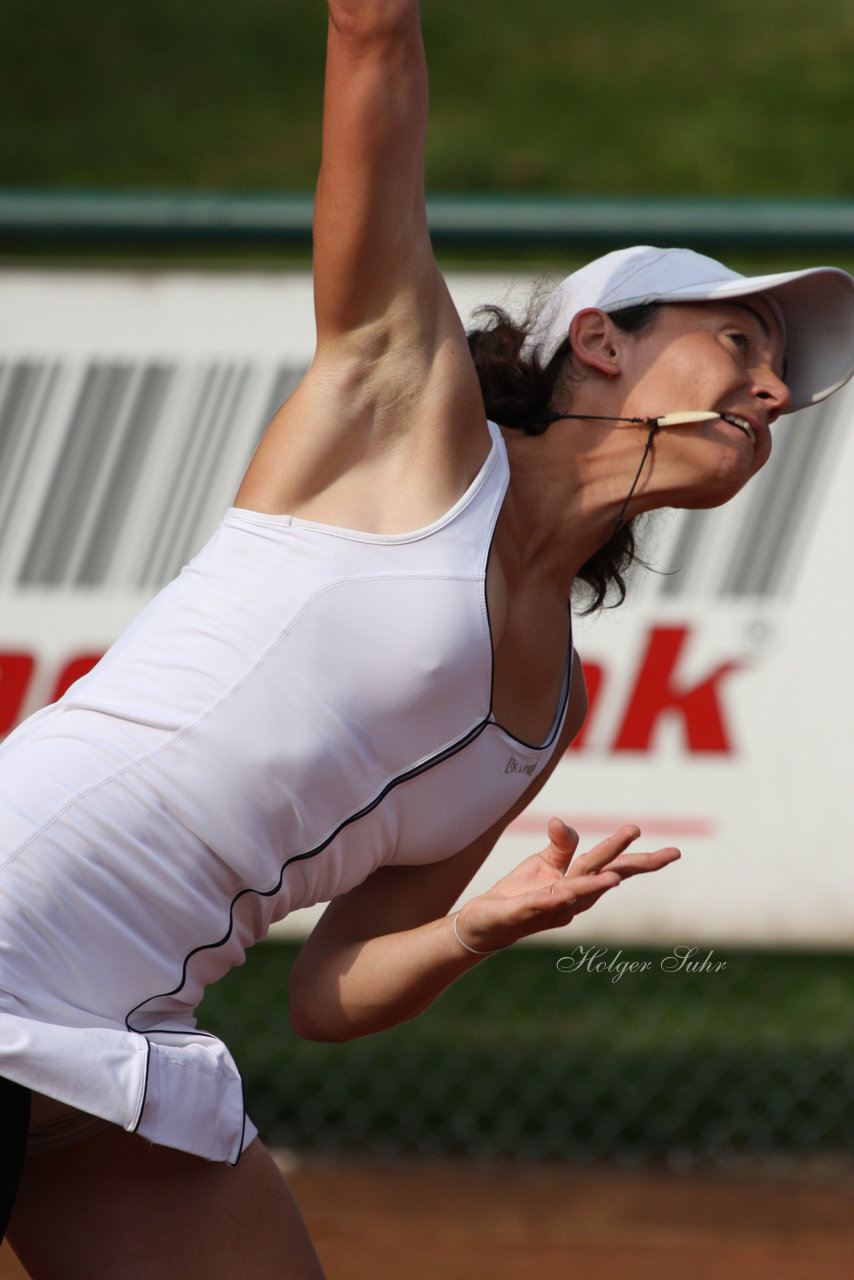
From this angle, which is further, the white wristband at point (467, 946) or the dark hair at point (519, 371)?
the dark hair at point (519, 371)

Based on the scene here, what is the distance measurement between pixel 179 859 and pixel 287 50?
23.5 feet

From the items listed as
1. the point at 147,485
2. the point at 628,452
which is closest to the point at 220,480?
the point at 147,485

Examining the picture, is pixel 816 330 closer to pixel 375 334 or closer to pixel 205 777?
pixel 375 334

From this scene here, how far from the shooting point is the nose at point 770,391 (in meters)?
1.89

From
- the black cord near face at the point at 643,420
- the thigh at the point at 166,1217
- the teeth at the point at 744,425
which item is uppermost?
the teeth at the point at 744,425

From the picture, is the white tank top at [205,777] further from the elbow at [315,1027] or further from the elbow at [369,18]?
the elbow at [369,18]

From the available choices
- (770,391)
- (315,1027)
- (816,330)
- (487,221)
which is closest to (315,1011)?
(315,1027)

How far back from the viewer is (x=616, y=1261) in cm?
322

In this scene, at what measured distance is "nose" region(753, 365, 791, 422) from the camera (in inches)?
74.5

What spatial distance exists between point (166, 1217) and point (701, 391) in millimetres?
1151

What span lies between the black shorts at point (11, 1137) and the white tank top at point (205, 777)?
0.05 metres

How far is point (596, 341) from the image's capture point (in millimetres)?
1916

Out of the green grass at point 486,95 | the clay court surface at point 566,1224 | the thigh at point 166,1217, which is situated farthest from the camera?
the green grass at point 486,95

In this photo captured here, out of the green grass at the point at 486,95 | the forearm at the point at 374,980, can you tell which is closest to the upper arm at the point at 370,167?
the forearm at the point at 374,980
